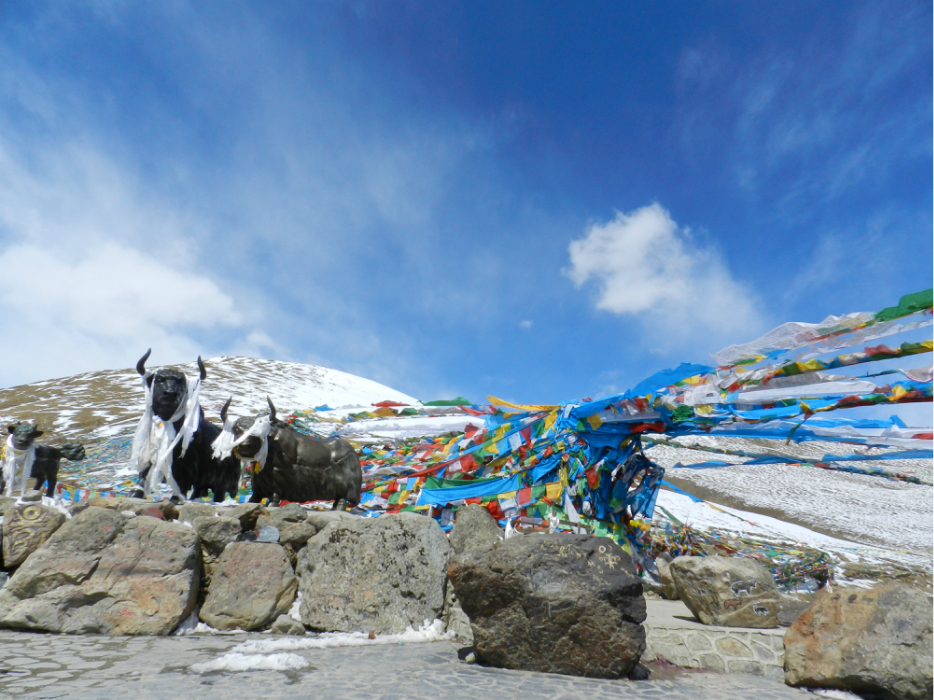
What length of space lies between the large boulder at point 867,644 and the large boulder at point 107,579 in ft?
18.9

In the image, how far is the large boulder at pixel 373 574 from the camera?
5.60m

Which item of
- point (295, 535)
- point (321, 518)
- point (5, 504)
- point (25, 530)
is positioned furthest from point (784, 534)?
point (5, 504)

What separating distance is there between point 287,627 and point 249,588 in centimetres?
60

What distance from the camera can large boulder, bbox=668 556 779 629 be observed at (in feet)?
18.5

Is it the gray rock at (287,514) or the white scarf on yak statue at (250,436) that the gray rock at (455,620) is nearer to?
the gray rock at (287,514)

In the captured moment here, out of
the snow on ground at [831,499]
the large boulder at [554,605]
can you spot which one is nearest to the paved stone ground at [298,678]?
the large boulder at [554,605]

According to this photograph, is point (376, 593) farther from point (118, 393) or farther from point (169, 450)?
point (118, 393)

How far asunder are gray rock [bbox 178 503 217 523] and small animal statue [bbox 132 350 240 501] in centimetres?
39

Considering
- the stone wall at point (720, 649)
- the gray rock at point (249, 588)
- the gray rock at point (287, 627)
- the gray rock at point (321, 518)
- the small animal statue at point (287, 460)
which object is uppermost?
the small animal statue at point (287, 460)

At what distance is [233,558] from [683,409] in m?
5.53

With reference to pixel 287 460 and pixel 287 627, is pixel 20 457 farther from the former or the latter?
pixel 287 627

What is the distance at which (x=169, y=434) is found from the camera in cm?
654

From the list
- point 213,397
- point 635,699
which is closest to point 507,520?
point 635,699

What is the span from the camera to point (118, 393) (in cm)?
3144
